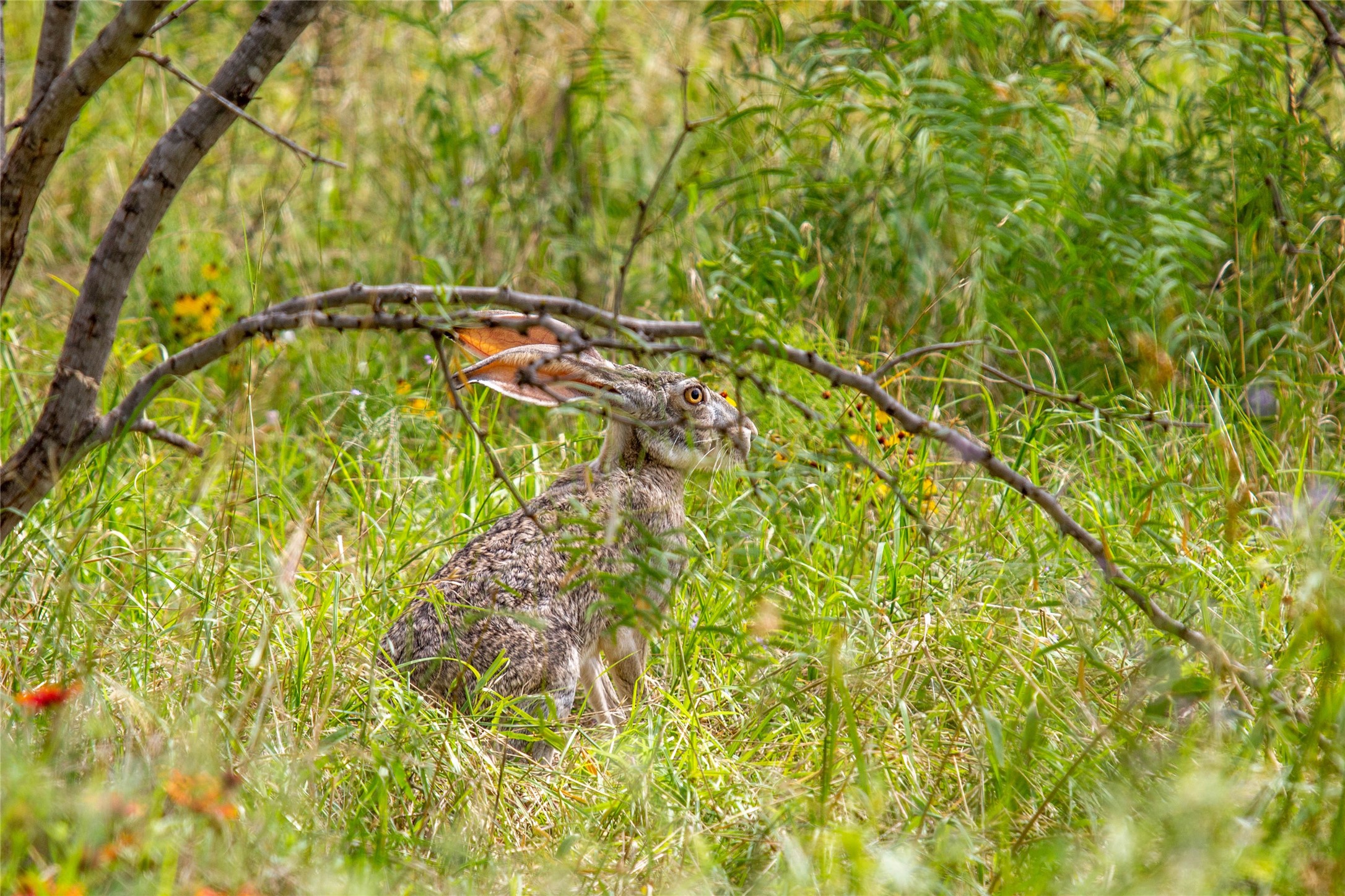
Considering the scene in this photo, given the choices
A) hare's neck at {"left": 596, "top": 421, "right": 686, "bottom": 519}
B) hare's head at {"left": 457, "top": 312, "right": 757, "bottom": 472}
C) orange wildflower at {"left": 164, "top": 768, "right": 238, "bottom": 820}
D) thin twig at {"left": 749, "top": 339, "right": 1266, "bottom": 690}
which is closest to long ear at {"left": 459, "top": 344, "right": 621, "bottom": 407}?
hare's head at {"left": 457, "top": 312, "right": 757, "bottom": 472}

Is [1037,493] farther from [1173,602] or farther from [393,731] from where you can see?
[393,731]

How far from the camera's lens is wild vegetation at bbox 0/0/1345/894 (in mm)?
2807

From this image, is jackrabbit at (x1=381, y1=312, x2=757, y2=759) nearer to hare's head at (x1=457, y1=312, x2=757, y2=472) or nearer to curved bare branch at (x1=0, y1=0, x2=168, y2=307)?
hare's head at (x1=457, y1=312, x2=757, y2=472)

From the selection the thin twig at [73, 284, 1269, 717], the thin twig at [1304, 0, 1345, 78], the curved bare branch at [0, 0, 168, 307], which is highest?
the thin twig at [1304, 0, 1345, 78]

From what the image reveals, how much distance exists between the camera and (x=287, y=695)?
135 inches

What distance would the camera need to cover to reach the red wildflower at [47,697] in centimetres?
259

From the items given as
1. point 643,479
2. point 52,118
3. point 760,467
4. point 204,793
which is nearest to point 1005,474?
point 204,793

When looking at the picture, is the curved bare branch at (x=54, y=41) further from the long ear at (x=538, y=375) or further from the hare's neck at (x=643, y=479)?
the hare's neck at (x=643, y=479)

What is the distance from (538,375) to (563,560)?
2.00 ft

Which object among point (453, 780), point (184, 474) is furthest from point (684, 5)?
point (453, 780)

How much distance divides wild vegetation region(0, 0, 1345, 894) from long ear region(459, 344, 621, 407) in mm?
289

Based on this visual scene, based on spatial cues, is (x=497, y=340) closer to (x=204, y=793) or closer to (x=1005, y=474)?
(x=1005, y=474)

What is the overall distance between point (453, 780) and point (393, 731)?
9.9 inches

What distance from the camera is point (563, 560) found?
4.18 meters
